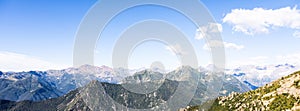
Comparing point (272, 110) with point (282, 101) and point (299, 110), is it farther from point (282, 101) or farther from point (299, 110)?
point (299, 110)

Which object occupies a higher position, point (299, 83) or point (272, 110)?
point (299, 83)

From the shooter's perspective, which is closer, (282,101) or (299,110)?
(299,110)

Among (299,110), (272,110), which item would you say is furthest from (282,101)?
(299,110)

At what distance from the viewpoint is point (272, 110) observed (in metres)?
198

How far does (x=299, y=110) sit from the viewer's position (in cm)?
16988

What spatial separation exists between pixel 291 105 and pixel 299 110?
1496 cm

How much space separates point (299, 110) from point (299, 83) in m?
35.8

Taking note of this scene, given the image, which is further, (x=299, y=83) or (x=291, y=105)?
(x=299, y=83)

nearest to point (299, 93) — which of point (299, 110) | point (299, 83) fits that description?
point (299, 83)

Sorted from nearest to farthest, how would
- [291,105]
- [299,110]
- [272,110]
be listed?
[299,110]
[291,105]
[272,110]

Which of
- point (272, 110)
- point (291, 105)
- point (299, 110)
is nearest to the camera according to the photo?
point (299, 110)

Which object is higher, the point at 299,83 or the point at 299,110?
the point at 299,83

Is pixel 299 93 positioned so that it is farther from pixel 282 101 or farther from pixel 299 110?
pixel 299 110

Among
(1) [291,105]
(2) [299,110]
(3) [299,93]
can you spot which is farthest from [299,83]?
(2) [299,110]
